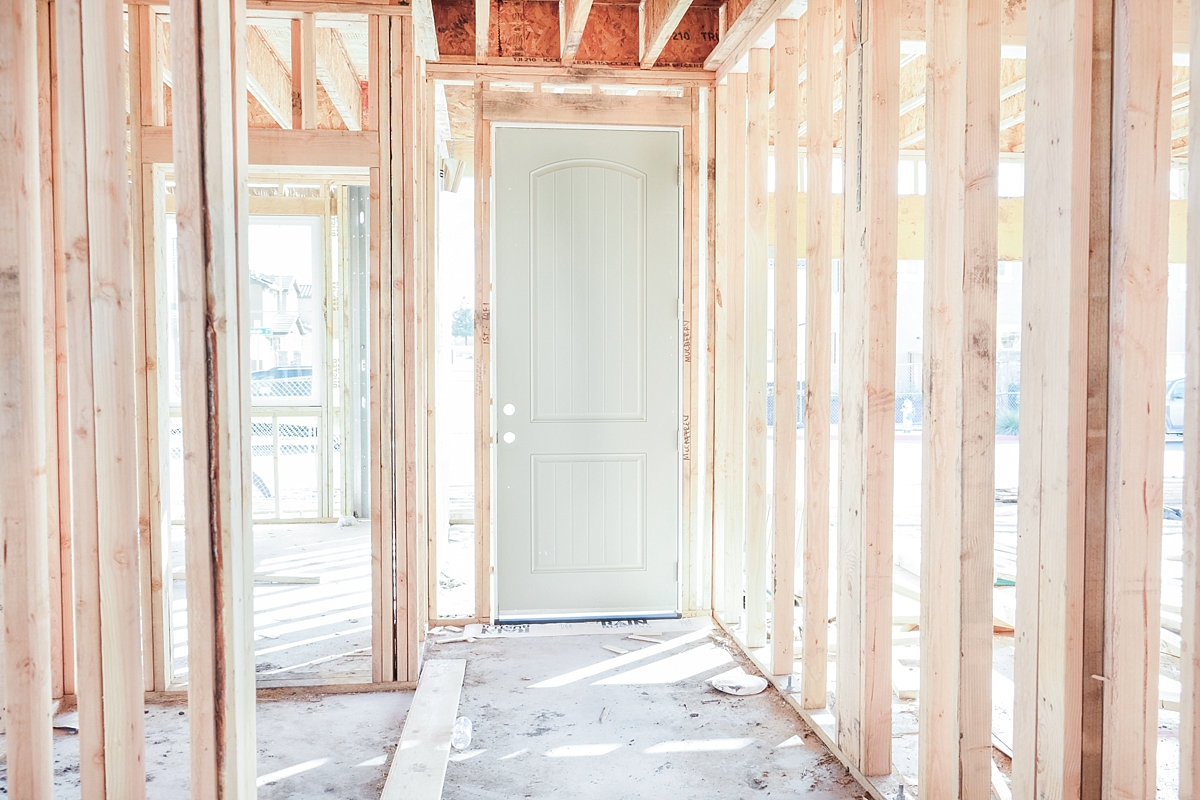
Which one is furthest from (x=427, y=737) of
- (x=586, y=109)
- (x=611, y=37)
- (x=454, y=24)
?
(x=611, y=37)

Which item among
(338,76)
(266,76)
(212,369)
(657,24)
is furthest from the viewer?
(338,76)

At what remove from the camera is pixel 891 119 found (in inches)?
98.9

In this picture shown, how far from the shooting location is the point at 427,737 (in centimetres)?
271

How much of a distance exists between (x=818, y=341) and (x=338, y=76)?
→ 3.47m

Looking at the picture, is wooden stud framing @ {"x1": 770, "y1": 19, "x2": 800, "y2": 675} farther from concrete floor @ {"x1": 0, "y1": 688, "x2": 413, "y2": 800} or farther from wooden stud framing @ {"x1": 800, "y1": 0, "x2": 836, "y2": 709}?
concrete floor @ {"x1": 0, "y1": 688, "x2": 413, "y2": 800}

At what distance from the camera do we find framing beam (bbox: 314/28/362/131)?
4.57 m

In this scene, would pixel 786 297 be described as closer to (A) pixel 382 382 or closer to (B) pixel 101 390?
(A) pixel 382 382

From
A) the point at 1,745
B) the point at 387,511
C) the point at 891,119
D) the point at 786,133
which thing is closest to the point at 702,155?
the point at 786,133

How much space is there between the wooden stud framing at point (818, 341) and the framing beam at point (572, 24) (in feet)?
2.84

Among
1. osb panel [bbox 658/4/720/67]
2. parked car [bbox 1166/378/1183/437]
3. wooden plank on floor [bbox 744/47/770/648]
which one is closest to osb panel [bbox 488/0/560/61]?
osb panel [bbox 658/4/720/67]

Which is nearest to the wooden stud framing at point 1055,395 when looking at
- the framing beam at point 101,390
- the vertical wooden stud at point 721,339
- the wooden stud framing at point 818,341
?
the wooden stud framing at point 818,341

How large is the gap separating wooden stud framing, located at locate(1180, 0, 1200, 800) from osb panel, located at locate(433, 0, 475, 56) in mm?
3168

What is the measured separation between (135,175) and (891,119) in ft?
8.65

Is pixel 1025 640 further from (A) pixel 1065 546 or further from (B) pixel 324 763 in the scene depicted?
(B) pixel 324 763
